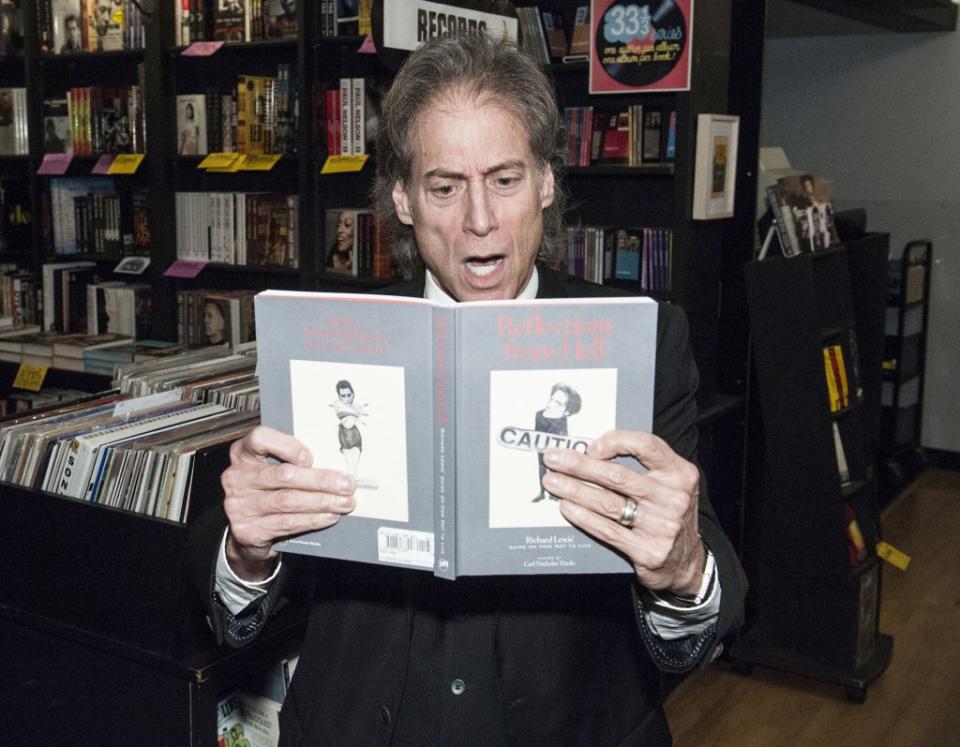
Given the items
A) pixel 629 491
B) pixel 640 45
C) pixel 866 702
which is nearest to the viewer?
pixel 629 491

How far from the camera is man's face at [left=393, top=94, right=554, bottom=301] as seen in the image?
130 cm

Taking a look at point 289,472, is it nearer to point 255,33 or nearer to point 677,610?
point 677,610

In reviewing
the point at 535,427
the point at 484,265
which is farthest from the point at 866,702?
the point at 535,427

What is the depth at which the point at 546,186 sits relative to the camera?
1423 mm

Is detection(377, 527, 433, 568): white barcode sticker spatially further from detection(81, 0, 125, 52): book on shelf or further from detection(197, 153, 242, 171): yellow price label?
detection(81, 0, 125, 52): book on shelf

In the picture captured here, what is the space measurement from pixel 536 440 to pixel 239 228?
2.97m

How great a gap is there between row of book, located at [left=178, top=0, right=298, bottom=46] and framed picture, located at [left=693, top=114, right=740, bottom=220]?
147cm

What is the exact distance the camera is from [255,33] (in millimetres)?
3662

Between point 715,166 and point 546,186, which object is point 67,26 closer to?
point 715,166

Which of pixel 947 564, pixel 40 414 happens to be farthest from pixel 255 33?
pixel 947 564

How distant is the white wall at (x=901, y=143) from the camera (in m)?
5.78

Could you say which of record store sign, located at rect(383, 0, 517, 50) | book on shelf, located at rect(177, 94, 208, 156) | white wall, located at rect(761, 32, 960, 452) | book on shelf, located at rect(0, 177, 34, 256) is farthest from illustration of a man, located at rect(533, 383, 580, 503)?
white wall, located at rect(761, 32, 960, 452)

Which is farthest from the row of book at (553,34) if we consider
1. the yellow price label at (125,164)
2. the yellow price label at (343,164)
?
the yellow price label at (125,164)

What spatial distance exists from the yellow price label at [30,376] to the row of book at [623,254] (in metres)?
1.92
